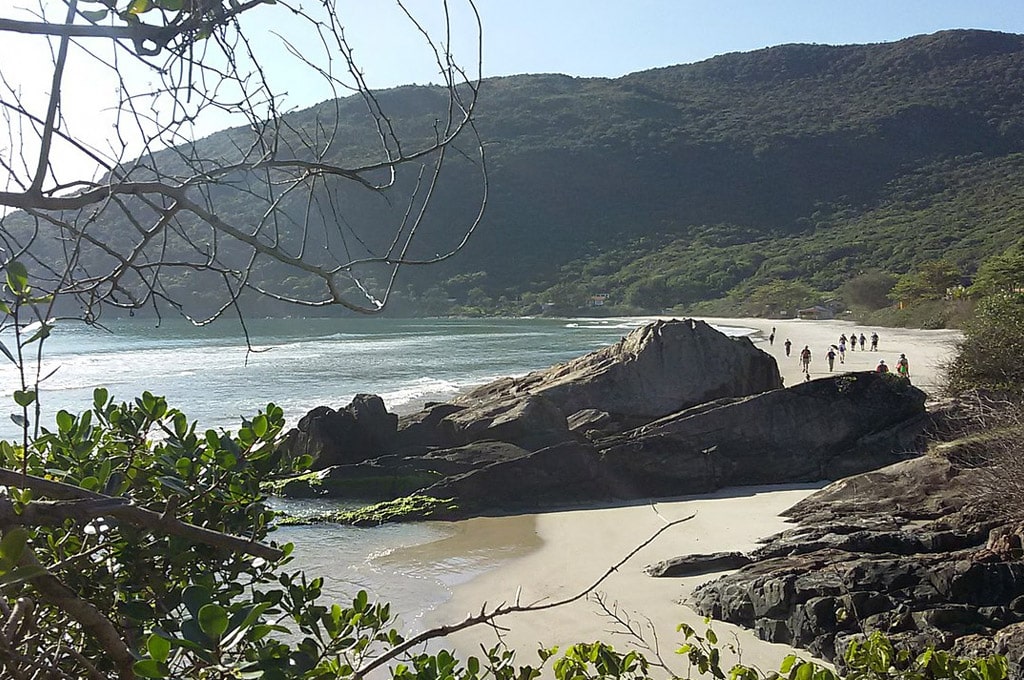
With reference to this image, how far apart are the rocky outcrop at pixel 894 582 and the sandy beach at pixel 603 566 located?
320 mm

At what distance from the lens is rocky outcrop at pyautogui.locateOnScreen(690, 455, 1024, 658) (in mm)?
5922

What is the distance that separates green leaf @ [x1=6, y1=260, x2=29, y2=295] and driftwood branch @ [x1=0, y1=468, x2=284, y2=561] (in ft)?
1.11

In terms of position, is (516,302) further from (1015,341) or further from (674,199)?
(1015,341)

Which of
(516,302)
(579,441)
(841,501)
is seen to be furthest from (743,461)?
(516,302)

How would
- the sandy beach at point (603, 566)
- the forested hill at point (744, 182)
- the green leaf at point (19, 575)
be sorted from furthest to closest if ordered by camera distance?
the forested hill at point (744, 182) < the sandy beach at point (603, 566) < the green leaf at point (19, 575)

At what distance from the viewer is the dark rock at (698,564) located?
8.80m

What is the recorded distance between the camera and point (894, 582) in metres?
6.43

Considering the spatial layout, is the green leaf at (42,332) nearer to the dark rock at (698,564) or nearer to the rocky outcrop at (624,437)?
the dark rock at (698,564)

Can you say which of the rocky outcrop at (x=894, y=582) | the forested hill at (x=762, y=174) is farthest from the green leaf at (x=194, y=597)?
the forested hill at (x=762, y=174)

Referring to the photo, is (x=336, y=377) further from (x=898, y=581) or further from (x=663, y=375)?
(x=898, y=581)

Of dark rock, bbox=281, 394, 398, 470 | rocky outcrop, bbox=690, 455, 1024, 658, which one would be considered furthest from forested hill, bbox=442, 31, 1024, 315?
rocky outcrop, bbox=690, 455, 1024, 658

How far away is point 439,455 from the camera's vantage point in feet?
47.0

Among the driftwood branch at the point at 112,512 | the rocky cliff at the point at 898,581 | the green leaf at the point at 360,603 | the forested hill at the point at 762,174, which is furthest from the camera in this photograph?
the forested hill at the point at 762,174

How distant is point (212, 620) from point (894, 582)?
6.34 m
